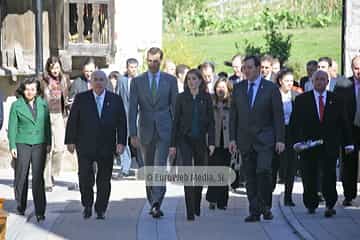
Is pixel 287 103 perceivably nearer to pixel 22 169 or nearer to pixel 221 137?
pixel 221 137

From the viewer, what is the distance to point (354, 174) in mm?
14055

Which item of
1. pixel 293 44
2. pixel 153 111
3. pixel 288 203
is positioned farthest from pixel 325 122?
pixel 293 44

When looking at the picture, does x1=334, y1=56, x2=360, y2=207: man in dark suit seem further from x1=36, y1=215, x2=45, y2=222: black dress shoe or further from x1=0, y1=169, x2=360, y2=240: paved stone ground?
x1=36, y1=215, x2=45, y2=222: black dress shoe

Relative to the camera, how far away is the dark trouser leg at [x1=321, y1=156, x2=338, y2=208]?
13.0 metres

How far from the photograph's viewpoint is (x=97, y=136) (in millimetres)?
13062

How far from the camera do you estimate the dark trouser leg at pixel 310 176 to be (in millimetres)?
13234

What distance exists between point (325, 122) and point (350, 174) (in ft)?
3.76

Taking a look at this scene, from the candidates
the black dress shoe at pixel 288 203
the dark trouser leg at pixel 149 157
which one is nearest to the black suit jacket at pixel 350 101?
the black dress shoe at pixel 288 203

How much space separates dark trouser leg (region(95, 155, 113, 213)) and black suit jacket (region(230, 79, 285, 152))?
1620mm

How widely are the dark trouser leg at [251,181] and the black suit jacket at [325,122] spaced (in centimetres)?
74

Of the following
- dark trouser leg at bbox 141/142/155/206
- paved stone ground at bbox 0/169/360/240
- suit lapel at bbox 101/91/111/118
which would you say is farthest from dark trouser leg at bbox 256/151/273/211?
Answer: suit lapel at bbox 101/91/111/118

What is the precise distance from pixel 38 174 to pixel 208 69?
136 inches

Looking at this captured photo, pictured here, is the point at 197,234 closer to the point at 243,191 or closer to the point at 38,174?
the point at 38,174

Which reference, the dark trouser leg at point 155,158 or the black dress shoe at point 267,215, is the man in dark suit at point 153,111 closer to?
the dark trouser leg at point 155,158
